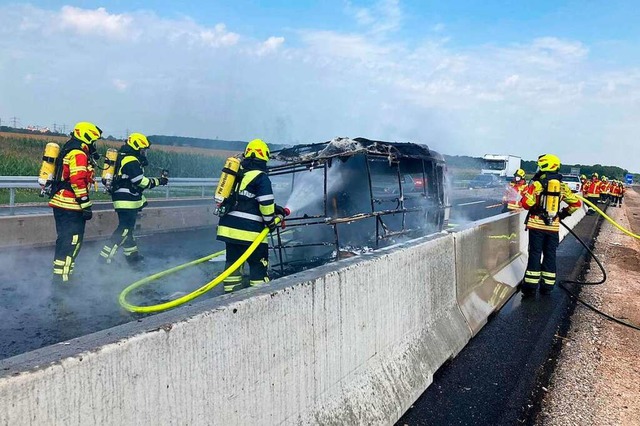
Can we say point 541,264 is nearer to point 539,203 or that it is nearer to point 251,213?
point 539,203

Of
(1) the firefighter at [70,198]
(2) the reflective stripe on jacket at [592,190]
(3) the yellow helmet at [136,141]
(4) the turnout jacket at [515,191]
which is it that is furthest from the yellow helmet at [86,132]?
(2) the reflective stripe on jacket at [592,190]

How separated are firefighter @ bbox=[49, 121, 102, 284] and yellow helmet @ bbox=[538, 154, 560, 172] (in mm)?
6855

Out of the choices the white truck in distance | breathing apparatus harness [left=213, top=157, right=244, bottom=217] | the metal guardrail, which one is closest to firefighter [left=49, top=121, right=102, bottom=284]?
breathing apparatus harness [left=213, top=157, right=244, bottom=217]

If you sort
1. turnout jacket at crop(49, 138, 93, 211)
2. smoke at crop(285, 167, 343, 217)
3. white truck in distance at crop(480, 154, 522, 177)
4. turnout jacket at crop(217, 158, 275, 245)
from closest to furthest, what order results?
turnout jacket at crop(217, 158, 275, 245) → turnout jacket at crop(49, 138, 93, 211) → smoke at crop(285, 167, 343, 217) → white truck in distance at crop(480, 154, 522, 177)

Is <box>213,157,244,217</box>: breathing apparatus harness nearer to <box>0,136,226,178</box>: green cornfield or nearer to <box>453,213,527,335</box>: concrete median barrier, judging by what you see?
<box>453,213,527,335</box>: concrete median barrier

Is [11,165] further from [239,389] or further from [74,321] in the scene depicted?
[239,389]

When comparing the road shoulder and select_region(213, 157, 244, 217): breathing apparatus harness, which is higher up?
select_region(213, 157, 244, 217): breathing apparatus harness

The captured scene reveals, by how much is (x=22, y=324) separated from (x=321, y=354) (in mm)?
3903

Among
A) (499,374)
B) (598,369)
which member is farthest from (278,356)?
(598,369)

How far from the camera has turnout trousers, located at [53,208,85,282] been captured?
269 inches

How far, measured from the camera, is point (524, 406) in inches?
154

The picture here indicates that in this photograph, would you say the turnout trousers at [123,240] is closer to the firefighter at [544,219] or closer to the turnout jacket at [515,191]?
the firefighter at [544,219]

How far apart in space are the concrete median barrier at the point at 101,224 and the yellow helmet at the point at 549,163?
8.00m

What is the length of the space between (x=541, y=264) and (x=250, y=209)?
477 cm
